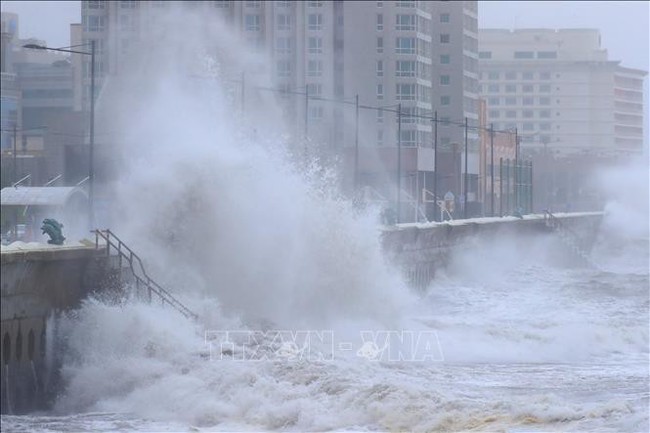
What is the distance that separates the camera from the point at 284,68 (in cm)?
7056

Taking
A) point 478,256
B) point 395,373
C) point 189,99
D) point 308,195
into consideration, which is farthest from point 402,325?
point 478,256

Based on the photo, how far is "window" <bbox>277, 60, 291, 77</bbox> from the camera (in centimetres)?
7017

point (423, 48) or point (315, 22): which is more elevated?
point (315, 22)

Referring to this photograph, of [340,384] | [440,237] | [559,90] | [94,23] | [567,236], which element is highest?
[559,90]

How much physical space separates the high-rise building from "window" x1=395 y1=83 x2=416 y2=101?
0.17ft

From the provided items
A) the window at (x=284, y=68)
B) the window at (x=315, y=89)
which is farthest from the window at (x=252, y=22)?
the window at (x=315, y=89)

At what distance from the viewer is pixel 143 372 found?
20875 mm

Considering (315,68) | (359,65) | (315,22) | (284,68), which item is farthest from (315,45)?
(359,65)

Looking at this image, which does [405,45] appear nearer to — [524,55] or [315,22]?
[315,22]

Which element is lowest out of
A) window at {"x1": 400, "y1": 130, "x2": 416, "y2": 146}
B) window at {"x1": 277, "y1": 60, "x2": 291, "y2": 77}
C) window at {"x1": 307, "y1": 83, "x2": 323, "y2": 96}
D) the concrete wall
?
the concrete wall

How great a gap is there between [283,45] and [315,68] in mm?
2271

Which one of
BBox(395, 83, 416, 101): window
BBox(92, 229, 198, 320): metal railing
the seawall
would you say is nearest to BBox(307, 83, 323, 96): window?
BBox(395, 83, 416, 101): window

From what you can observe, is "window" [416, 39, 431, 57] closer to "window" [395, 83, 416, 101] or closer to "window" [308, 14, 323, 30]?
"window" [395, 83, 416, 101]

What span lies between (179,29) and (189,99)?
749 inches
